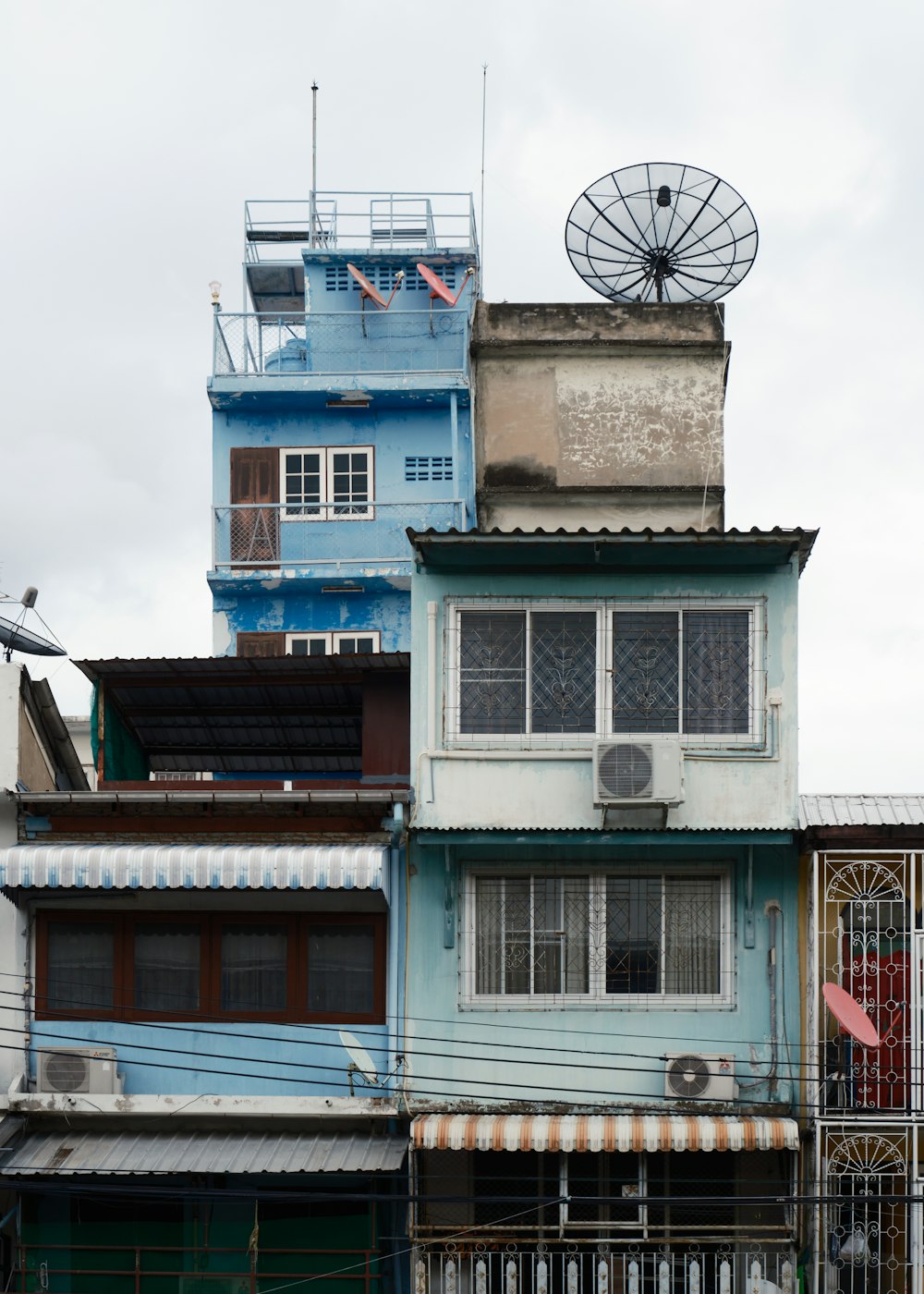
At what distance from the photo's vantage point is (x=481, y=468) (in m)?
22.9

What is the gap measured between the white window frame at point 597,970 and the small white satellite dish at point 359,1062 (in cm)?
125

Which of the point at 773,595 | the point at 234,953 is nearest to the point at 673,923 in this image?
the point at 773,595

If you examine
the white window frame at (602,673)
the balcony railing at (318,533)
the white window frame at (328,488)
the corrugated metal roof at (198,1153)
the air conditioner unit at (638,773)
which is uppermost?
the white window frame at (328,488)

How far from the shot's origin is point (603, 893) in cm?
1892

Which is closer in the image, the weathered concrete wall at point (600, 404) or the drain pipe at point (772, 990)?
the drain pipe at point (772, 990)

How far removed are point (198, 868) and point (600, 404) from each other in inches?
356

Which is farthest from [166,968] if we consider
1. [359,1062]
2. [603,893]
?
[603,893]

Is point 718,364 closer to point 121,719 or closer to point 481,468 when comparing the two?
point 481,468

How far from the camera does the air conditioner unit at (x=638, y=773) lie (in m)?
17.9

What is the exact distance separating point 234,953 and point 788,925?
6.49m

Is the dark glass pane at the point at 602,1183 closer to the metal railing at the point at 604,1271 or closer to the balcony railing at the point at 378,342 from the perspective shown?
the metal railing at the point at 604,1271

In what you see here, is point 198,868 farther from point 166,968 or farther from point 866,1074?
point 866,1074

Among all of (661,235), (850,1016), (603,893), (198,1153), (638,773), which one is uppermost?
(661,235)

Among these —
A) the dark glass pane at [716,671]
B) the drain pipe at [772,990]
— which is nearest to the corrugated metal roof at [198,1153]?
the drain pipe at [772,990]
